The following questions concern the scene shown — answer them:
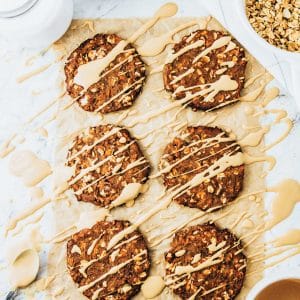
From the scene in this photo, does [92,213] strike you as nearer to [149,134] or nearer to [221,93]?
[149,134]

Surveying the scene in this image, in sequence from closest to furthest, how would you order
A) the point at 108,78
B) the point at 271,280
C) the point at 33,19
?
1. the point at 271,280
2. the point at 33,19
3. the point at 108,78

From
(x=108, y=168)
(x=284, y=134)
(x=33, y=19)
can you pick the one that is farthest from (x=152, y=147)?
(x=33, y=19)

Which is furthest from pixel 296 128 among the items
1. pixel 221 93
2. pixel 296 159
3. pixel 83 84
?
pixel 83 84

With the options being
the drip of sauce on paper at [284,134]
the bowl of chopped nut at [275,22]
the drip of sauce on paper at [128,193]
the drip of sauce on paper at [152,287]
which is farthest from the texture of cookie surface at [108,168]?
the bowl of chopped nut at [275,22]

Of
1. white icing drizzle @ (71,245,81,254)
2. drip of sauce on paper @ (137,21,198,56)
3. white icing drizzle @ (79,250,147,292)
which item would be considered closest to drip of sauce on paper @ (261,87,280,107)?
drip of sauce on paper @ (137,21,198,56)

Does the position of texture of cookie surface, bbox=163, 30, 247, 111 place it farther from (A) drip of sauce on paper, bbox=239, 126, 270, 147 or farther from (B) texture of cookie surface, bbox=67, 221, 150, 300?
(B) texture of cookie surface, bbox=67, 221, 150, 300

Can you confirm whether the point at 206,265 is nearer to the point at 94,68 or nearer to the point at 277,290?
the point at 277,290
